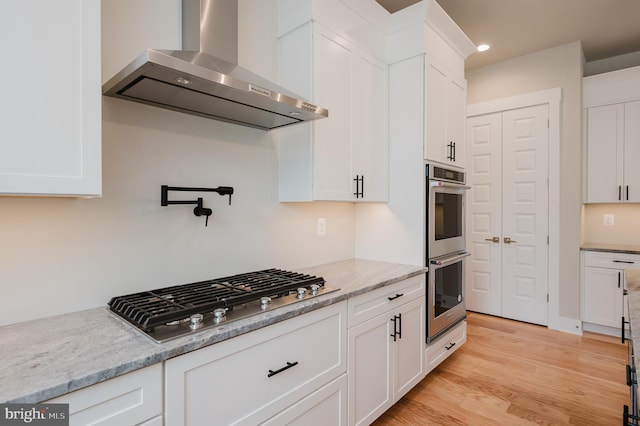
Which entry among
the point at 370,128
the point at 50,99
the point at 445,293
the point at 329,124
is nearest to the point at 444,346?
the point at 445,293

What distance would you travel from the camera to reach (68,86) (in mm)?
1056

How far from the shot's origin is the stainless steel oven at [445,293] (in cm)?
244

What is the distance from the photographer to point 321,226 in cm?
247

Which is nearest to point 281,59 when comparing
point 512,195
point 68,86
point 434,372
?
point 68,86

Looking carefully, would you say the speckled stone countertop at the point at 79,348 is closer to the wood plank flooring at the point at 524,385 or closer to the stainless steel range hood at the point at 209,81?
the stainless steel range hood at the point at 209,81

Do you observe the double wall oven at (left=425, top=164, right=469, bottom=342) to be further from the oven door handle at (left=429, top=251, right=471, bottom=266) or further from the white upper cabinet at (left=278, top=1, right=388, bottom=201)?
the white upper cabinet at (left=278, top=1, right=388, bottom=201)

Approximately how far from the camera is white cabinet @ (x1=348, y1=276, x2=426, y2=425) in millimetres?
1782

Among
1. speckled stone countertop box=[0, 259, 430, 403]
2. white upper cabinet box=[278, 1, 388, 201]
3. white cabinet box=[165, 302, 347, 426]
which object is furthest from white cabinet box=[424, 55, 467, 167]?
speckled stone countertop box=[0, 259, 430, 403]

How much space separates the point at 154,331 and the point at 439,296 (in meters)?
2.07

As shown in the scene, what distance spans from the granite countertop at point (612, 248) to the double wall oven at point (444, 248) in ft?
5.30

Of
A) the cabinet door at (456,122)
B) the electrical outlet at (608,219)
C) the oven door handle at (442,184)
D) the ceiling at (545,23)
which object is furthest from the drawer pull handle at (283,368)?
the electrical outlet at (608,219)

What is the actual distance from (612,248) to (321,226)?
310 cm

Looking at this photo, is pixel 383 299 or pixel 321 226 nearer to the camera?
pixel 383 299

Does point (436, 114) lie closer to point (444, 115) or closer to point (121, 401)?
point (444, 115)
